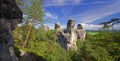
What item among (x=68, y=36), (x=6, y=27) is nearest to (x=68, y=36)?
(x=68, y=36)

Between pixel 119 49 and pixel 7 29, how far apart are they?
8846 mm

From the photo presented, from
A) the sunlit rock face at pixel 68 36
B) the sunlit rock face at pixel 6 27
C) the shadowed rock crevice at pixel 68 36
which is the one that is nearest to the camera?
the sunlit rock face at pixel 6 27

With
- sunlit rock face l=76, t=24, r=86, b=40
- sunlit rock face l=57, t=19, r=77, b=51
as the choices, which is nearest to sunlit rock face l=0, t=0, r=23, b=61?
sunlit rock face l=57, t=19, r=77, b=51

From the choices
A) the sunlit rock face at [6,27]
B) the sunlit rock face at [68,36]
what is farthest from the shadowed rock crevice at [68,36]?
the sunlit rock face at [6,27]

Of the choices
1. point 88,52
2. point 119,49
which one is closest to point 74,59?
point 88,52

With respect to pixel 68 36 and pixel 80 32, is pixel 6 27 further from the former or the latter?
pixel 80 32

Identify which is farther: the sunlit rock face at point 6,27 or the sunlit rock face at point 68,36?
the sunlit rock face at point 68,36

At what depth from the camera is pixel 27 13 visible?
40.2 metres

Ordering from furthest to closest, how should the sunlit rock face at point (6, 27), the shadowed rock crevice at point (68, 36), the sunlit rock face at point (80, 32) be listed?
1. the sunlit rock face at point (80, 32)
2. the shadowed rock crevice at point (68, 36)
3. the sunlit rock face at point (6, 27)

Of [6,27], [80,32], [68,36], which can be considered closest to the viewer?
[6,27]

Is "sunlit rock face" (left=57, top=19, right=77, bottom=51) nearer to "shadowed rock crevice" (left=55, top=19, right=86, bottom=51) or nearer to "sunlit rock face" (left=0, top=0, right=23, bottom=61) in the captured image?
"shadowed rock crevice" (left=55, top=19, right=86, bottom=51)

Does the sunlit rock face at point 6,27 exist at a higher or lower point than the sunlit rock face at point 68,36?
higher

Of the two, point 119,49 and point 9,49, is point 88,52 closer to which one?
point 119,49

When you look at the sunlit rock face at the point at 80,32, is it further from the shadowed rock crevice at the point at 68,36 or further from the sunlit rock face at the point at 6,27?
the sunlit rock face at the point at 6,27
